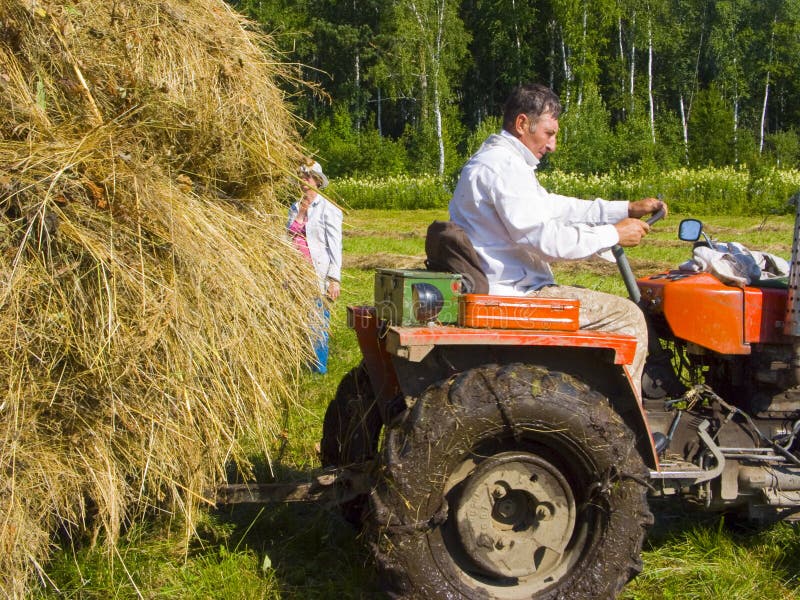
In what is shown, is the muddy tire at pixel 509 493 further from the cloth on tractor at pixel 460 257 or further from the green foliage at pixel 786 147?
the green foliage at pixel 786 147

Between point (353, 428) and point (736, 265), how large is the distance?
5.97 ft

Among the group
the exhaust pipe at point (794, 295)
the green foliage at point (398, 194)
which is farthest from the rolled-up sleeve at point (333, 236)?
the green foliage at point (398, 194)

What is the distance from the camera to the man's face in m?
3.90

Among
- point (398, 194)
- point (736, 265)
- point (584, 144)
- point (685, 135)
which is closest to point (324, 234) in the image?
point (736, 265)

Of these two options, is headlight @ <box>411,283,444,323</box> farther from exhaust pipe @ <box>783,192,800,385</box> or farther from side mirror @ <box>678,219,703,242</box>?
exhaust pipe @ <box>783,192,800,385</box>

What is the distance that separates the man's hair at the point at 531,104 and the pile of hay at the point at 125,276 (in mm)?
1078

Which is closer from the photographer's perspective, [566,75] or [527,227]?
[527,227]

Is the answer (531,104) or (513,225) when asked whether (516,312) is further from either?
(531,104)

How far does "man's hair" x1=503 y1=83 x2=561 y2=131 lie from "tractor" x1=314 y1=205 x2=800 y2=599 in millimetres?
702

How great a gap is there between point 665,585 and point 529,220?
5.26 ft

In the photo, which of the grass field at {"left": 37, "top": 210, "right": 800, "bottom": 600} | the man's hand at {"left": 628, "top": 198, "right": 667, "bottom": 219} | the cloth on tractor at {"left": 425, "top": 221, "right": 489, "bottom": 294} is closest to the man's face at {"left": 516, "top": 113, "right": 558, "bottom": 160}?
the man's hand at {"left": 628, "top": 198, "right": 667, "bottom": 219}

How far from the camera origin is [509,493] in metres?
3.39

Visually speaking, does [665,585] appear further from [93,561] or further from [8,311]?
[8,311]

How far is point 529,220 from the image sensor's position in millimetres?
3506
